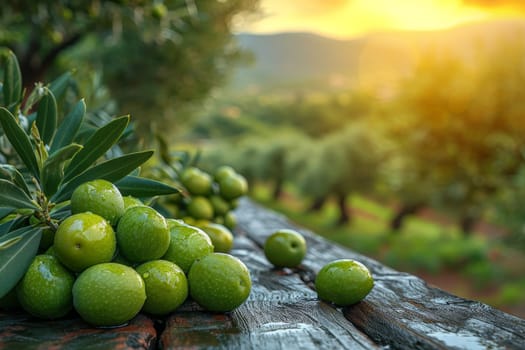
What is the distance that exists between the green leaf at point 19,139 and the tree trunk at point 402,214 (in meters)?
17.4

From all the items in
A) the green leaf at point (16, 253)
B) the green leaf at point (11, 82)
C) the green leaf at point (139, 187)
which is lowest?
the green leaf at point (16, 253)

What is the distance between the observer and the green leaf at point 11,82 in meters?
1.98

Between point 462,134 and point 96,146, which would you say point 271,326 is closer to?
point 96,146

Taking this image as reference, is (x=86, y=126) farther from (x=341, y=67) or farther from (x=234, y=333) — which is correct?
(x=341, y=67)

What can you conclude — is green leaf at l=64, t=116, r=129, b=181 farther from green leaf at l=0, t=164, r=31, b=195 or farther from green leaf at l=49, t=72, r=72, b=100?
green leaf at l=49, t=72, r=72, b=100

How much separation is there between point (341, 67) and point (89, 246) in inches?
3803

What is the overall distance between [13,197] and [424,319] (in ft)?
3.92

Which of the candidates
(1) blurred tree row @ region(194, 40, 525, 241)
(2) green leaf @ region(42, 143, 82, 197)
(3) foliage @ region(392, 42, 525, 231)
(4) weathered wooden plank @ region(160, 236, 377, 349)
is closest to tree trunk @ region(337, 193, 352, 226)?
(1) blurred tree row @ region(194, 40, 525, 241)

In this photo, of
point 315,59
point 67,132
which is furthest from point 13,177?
point 315,59

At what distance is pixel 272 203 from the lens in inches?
1283

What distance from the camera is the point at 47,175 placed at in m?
1.47

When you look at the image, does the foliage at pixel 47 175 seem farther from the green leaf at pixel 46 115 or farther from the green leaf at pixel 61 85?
the green leaf at pixel 61 85

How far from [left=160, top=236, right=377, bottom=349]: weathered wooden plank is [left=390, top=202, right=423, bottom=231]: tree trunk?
17.0m

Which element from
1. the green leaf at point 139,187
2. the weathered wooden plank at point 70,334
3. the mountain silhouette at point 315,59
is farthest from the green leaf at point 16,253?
the mountain silhouette at point 315,59
